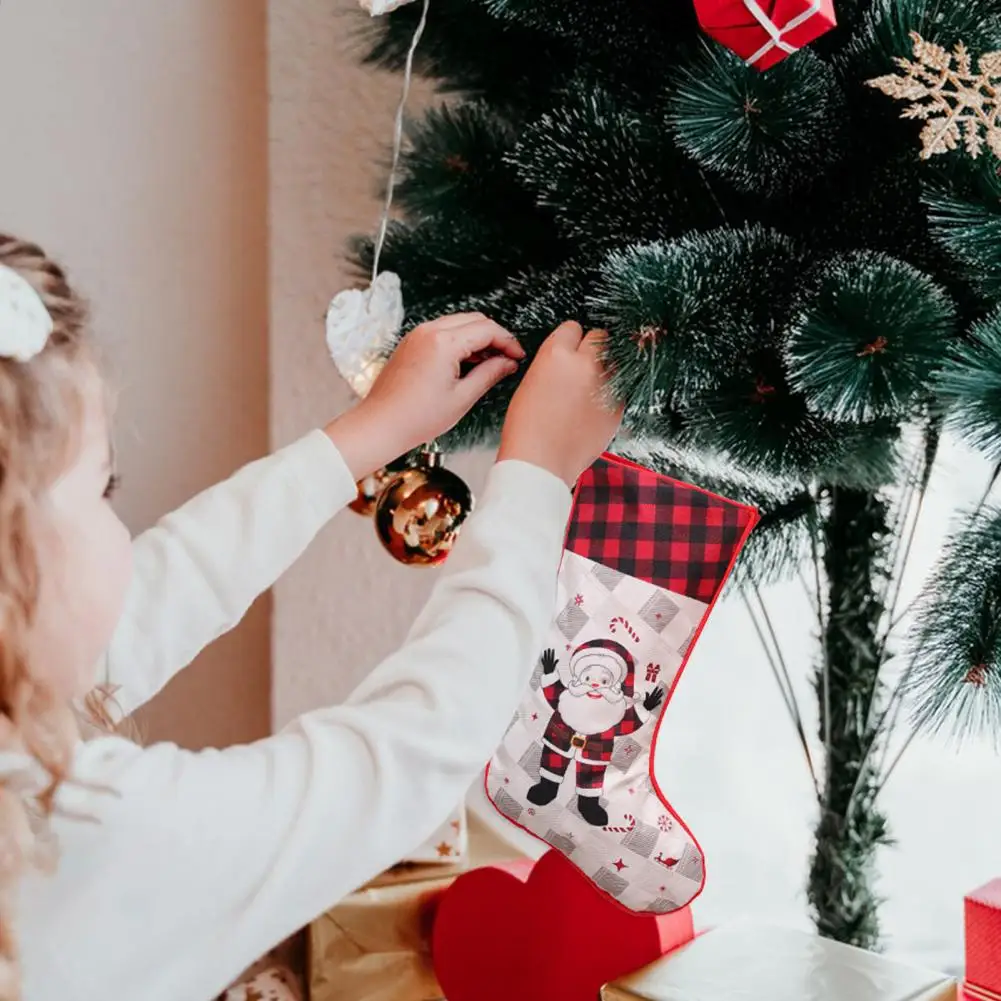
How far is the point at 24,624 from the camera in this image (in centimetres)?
50

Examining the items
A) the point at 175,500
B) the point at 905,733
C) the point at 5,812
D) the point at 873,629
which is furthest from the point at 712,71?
the point at 175,500

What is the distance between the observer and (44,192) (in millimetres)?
1107

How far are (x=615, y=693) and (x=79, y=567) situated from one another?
13.1 inches

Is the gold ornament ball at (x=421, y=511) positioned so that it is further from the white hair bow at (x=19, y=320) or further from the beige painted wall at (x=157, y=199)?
the beige painted wall at (x=157, y=199)

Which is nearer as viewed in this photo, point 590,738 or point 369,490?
point 590,738

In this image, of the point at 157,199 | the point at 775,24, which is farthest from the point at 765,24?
the point at 157,199

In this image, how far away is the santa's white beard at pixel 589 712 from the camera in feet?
2.25

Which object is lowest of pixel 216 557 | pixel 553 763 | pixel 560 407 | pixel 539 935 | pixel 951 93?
pixel 539 935

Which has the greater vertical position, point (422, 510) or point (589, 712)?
point (422, 510)

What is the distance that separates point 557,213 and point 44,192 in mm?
674

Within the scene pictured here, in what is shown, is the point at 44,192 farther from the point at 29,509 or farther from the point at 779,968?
the point at 779,968

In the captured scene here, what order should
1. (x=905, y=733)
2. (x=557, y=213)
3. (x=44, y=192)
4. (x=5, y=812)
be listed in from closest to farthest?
1. (x=5, y=812)
2. (x=557, y=213)
3. (x=905, y=733)
4. (x=44, y=192)

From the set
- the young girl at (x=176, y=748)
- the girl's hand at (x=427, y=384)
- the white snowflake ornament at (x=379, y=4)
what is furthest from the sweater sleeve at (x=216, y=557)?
the white snowflake ornament at (x=379, y=4)

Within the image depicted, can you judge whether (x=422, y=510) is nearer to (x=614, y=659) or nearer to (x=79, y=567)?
(x=614, y=659)
